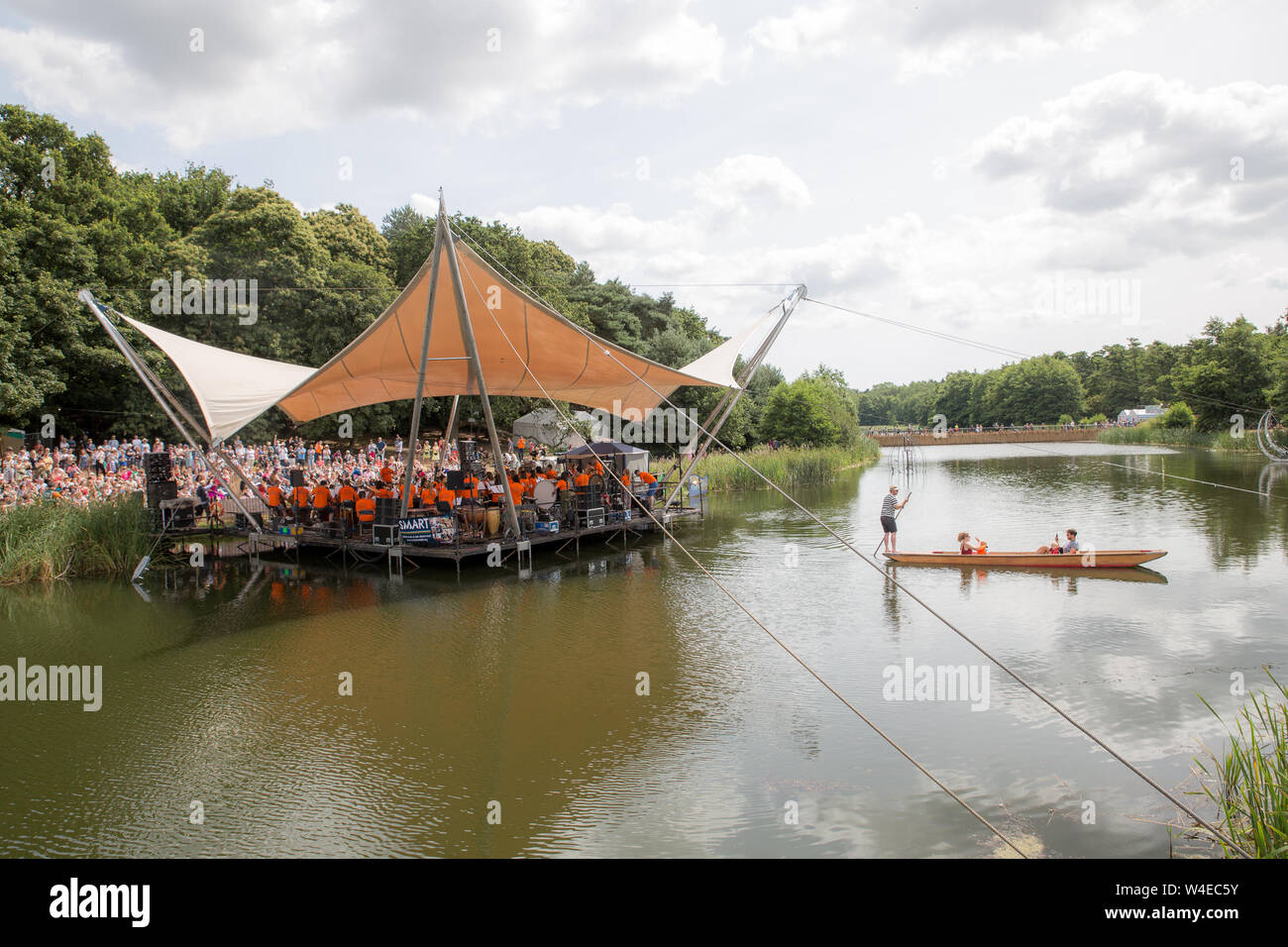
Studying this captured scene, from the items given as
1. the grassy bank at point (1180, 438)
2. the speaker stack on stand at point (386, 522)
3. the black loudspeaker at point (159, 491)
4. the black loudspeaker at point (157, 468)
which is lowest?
the speaker stack on stand at point (386, 522)

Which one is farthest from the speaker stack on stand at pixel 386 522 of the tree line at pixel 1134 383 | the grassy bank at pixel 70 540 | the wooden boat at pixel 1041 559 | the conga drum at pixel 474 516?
the tree line at pixel 1134 383

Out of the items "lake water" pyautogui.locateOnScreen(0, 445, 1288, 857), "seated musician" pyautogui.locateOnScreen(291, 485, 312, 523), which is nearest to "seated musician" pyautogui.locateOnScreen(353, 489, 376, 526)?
"lake water" pyautogui.locateOnScreen(0, 445, 1288, 857)

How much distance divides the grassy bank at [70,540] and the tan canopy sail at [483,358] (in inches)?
148

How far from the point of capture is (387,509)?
571 inches

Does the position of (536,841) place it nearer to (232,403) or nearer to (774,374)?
(232,403)

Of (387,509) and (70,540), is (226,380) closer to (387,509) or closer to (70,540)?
(70,540)

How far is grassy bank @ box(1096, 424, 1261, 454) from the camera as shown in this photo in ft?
133

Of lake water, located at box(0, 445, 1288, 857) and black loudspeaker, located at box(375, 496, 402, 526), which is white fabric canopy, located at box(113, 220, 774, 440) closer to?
black loudspeaker, located at box(375, 496, 402, 526)

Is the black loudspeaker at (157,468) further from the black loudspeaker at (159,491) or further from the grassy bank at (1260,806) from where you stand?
the grassy bank at (1260,806)

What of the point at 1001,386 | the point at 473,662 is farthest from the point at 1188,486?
the point at 1001,386

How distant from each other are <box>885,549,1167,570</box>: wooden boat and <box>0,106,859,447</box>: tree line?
72.5 ft

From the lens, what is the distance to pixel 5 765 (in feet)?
21.3

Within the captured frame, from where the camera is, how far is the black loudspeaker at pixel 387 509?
568 inches
